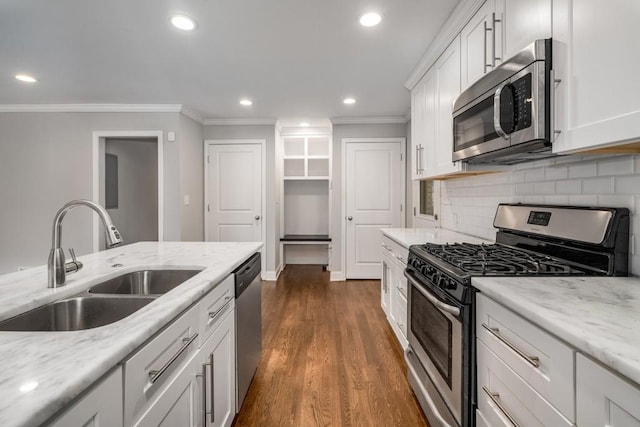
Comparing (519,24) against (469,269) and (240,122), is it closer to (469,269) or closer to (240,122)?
(469,269)

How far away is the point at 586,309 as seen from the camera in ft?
2.81

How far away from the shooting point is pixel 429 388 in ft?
5.33

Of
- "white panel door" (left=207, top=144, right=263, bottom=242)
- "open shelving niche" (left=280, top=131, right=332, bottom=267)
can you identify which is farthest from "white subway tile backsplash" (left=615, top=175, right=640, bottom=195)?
Answer: "open shelving niche" (left=280, top=131, right=332, bottom=267)

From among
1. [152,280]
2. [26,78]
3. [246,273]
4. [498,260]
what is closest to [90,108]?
[26,78]

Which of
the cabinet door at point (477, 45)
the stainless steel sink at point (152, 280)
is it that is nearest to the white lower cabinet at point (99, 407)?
the stainless steel sink at point (152, 280)

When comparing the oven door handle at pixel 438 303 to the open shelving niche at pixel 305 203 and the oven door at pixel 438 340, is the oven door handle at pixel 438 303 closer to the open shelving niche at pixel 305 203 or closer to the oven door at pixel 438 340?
the oven door at pixel 438 340

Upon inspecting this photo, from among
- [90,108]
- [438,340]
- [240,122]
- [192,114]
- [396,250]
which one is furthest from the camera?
[240,122]

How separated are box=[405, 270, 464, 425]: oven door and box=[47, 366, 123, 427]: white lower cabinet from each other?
3.83 feet

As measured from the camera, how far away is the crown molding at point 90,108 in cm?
392

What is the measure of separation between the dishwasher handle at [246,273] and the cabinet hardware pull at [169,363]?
1.77 ft

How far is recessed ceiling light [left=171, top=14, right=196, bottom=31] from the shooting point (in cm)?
204

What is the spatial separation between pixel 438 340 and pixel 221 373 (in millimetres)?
1068

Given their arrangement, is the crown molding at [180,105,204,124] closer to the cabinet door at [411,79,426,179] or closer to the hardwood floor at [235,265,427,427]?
the hardwood floor at [235,265,427,427]

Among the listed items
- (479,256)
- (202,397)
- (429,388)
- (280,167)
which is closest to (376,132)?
(280,167)
